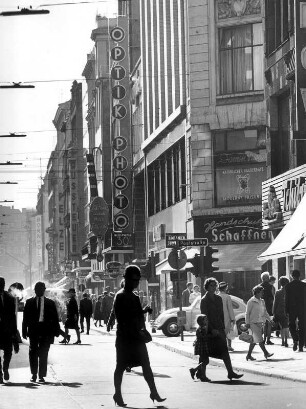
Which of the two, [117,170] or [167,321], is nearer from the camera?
[167,321]

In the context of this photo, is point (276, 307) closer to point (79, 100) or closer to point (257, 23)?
point (257, 23)

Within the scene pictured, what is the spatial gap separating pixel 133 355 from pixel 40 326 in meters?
4.98

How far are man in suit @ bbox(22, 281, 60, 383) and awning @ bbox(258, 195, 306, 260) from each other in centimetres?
646

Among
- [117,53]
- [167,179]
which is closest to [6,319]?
[167,179]

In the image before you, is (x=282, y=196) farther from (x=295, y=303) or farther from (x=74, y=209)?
(x=74, y=209)

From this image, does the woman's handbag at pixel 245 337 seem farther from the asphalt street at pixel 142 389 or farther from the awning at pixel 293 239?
the awning at pixel 293 239

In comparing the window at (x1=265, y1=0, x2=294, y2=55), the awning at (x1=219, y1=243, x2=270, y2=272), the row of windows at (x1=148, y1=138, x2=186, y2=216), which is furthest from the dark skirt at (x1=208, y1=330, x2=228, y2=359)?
the row of windows at (x1=148, y1=138, x2=186, y2=216)

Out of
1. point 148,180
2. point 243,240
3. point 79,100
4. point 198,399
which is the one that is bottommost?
point 198,399

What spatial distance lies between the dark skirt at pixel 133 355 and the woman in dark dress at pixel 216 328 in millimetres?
4077

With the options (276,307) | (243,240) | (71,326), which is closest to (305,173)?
(276,307)

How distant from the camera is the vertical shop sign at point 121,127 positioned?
78.0m

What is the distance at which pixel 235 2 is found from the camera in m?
52.2

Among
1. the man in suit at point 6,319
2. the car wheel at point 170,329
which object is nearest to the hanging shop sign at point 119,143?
the car wheel at point 170,329

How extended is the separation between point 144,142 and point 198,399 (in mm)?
53926
